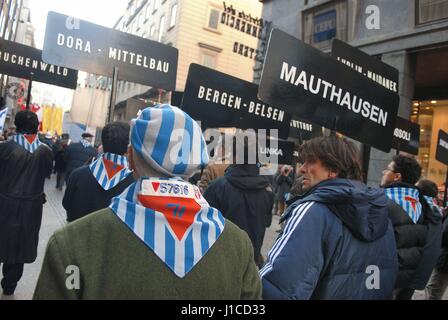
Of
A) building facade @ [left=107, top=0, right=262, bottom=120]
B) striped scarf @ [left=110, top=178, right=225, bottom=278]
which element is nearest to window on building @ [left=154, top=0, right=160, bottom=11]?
building facade @ [left=107, top=0, right=262, bottom=120]

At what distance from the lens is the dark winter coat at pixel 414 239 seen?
2916 millimetres

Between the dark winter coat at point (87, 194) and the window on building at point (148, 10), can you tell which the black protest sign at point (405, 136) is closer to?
the dark winter coat at point (87, 194)

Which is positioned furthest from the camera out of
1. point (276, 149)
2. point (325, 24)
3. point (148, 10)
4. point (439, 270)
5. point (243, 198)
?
point (148, 10)

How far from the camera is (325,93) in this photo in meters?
3.01

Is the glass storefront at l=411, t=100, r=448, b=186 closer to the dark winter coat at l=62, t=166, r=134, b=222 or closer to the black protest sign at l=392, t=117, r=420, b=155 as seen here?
the black protest sign at l=392, t=117, r=420, b=155

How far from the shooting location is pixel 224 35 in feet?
91.9

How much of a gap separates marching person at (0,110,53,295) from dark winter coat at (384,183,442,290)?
3.63m

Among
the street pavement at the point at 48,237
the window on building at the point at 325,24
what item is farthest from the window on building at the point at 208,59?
the window on building at the point at 325,24

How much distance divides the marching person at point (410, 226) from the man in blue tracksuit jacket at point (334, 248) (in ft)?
2.82

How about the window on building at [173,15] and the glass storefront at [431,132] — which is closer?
the glass storefront at [431,132]

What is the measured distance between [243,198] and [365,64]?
1.68 metres

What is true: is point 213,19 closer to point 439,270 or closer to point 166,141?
point 439,270

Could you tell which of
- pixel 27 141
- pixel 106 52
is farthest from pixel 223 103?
pixel 27 141
